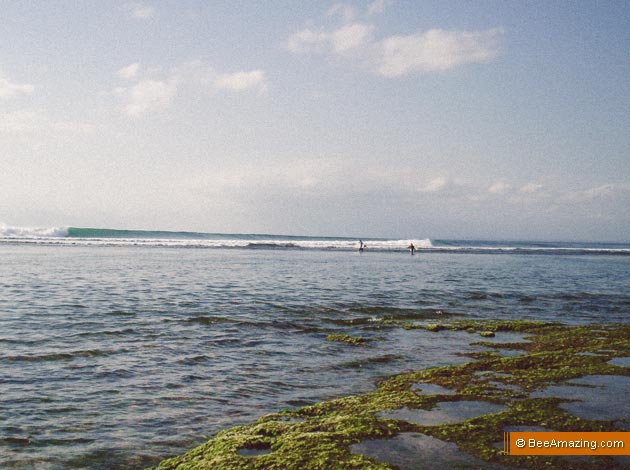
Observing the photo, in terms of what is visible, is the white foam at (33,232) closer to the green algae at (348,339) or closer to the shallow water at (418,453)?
the green algae at (348,339)

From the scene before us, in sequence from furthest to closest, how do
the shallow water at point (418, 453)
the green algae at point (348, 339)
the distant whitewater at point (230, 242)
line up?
the distant whitewater at point (230, 242), the green algae at point (348, 339), the shallow water at point (418, 453)

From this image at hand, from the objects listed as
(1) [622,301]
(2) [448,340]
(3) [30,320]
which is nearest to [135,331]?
(3) [30,320]

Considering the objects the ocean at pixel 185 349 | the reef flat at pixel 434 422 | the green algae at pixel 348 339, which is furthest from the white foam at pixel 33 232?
the reef flat at pixel 434 422

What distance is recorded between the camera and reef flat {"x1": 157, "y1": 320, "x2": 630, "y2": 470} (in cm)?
486

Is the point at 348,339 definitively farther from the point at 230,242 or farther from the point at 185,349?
the point at 230,242

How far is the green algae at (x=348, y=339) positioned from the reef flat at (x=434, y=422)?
113 inches

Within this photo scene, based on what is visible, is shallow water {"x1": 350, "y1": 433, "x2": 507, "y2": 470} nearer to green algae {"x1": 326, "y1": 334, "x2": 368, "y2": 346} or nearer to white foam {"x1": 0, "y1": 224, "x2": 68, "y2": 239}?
green algae {"x1": 326, "y1": 334, "x2": 368, "y2": 346}

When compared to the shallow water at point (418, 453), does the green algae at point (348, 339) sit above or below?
below

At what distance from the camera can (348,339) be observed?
12.0 metres

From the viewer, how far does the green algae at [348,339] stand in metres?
11.8

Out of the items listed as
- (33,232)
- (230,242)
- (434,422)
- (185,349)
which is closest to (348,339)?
(185,349)

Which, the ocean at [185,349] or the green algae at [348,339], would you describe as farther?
the green algae at [348,339]

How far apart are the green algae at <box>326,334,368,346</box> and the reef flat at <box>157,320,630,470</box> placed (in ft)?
9.38

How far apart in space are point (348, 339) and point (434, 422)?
614 cm
